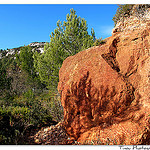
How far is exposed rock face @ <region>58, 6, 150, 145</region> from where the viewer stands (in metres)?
3.23

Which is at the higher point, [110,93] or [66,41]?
[66,41]

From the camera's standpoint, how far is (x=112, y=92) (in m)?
3.41

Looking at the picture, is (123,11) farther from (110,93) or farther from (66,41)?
(110,93)

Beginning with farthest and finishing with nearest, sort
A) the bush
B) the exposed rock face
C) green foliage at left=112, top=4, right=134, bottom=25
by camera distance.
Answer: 1. green foliage at left=112, top=4, right=134, bottom=25
2. the bush
3. the exposed rock face

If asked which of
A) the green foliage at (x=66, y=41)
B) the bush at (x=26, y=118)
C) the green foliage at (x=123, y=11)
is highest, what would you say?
the green foliage at (x=123, y=11)

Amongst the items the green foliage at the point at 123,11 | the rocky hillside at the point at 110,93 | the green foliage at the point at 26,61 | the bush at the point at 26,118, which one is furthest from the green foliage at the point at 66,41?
the green foliage at the point at 26,61

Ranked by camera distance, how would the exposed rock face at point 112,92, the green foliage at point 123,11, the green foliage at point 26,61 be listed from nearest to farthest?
the exposed rock face at point 112,92
the green foliage at point 123,11
the green foliage at point 26,61

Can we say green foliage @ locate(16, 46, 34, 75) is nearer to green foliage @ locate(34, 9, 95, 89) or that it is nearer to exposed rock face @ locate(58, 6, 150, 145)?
green foliage @ locate(34, 9, 95, 89)

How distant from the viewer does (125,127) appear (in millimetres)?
3221

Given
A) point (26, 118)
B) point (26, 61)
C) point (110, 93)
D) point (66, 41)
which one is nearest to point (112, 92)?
point (110, 93)

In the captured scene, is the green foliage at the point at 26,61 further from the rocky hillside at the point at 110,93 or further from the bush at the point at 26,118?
the rocky hillside at the point at 110,93

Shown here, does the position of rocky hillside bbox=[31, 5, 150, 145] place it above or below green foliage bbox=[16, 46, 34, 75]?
below

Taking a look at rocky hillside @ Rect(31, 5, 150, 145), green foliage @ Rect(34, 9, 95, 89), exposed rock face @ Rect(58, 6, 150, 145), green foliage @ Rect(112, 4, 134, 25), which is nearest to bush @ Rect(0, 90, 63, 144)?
rocky hillside @ Rect(31, 5, 150, 145)

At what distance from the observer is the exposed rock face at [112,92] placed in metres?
3.23
